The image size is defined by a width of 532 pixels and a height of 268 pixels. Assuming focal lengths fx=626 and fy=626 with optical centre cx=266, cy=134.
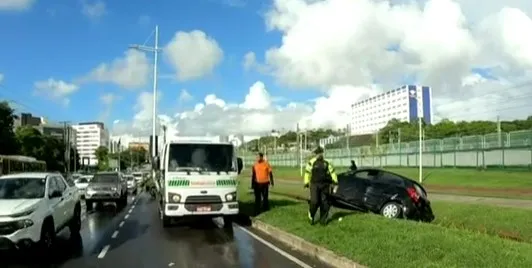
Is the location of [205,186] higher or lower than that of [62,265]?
higher

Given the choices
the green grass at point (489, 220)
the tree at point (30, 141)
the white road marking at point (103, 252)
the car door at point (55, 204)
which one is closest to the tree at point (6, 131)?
the tree at point (30, 141)

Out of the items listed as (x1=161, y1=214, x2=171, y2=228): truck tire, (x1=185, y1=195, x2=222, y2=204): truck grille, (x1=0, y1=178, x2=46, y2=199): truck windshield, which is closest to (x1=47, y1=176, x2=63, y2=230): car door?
(x1=0, y1=178, x2=46, y2=199): truck windshield

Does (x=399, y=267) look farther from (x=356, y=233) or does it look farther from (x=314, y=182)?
(x=314, y=182)

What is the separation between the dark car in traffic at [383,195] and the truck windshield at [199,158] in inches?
127

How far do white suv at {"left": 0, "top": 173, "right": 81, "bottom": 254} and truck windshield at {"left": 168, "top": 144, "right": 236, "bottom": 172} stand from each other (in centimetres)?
300

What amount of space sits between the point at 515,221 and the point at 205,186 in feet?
28.3

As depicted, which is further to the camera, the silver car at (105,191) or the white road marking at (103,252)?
the silver car at (105,191)

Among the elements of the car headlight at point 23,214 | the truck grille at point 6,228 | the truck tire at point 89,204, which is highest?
the car headlight at point 23,214

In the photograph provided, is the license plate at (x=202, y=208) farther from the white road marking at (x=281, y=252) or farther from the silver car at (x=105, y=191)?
the silver car at (x=105, y=191)

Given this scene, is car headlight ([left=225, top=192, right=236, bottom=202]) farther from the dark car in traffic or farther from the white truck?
the dark car in traffic

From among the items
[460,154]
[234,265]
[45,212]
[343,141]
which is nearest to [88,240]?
[45,212]

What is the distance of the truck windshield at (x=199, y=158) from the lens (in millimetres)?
17609

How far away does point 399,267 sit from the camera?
9.26 m

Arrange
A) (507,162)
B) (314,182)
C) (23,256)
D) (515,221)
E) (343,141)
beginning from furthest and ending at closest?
(343,141)
(507,162)
(515,221)
(314,182)
(23,256)
